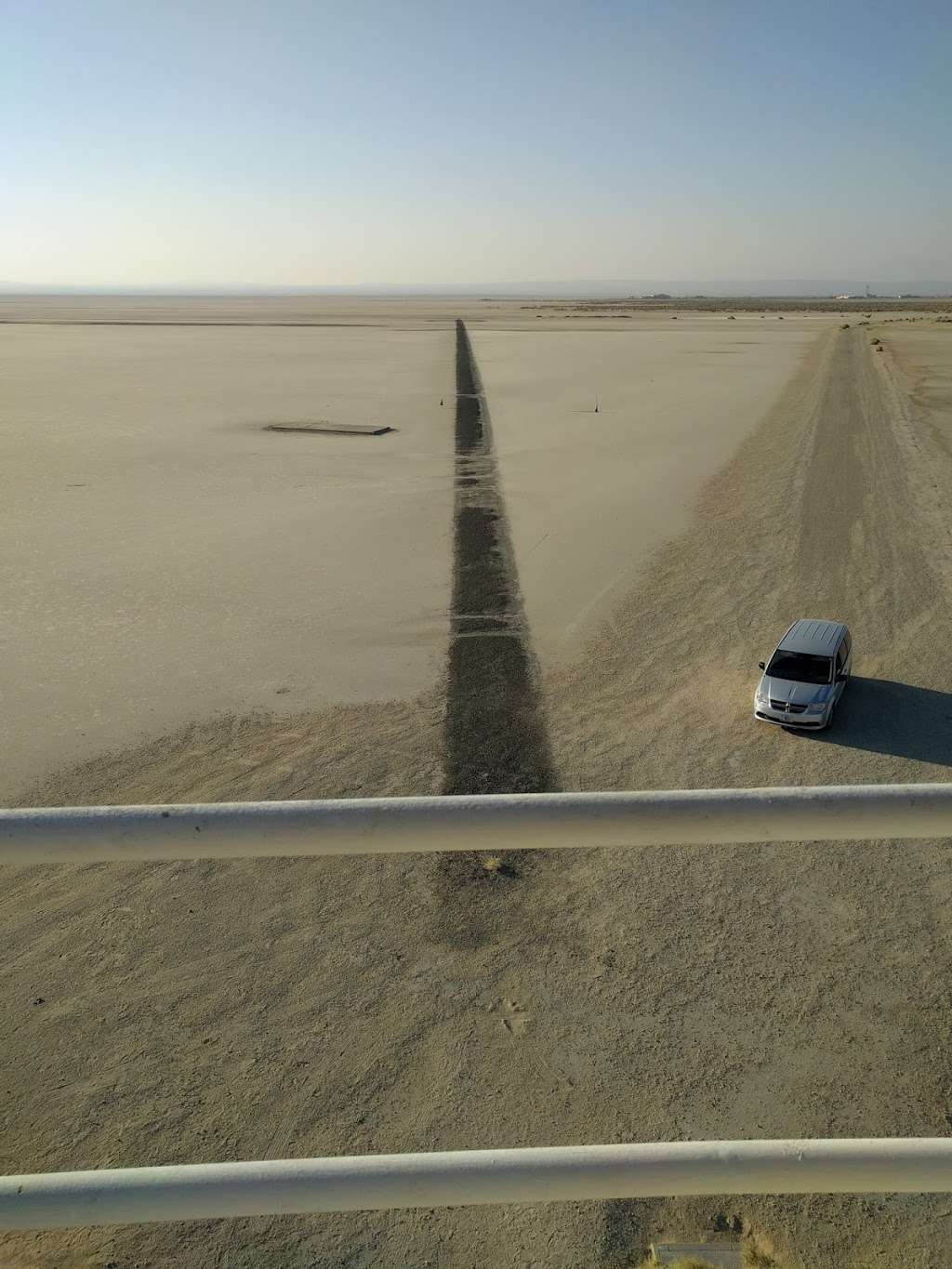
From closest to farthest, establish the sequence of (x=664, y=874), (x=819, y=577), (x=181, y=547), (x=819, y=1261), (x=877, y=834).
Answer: (x=877, y=834) → (x=819, y=1261) → (x=664, y=874) → (x=819, y=577) → (x=181, y=547)

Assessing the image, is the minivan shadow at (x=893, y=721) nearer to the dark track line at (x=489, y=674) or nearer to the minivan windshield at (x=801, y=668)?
the minivan windshield at (x=801, y=668)

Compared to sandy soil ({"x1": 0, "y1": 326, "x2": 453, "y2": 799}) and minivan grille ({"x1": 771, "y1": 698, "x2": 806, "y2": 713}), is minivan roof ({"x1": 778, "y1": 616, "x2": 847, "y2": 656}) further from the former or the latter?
sandy soil ({"x1": 0, "y1": 326, "x2": 453, "y2": 799})

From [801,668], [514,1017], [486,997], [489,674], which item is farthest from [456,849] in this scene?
[489,674]

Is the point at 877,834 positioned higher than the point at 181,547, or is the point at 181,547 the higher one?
the point at 877,834

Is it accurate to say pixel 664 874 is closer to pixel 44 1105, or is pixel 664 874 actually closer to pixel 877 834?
pixel 44 1105

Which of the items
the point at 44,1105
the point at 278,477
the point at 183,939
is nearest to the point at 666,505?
the point at 278,477

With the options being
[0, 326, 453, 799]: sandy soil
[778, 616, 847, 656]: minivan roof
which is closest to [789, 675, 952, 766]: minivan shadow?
[778, 616, 847, 656]: minivan roof

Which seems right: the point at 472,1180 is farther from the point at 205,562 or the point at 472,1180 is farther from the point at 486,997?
the point at 205,562
